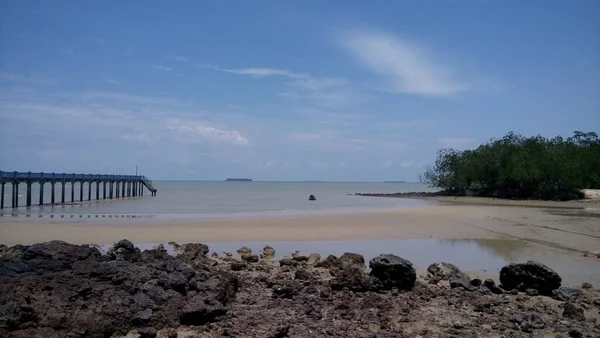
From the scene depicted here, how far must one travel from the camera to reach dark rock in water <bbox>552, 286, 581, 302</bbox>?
11.5m

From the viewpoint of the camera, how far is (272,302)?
10.8 m

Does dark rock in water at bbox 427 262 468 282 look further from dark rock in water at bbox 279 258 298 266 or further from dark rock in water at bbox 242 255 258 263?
dark rock in water at bbox 242 255 258 263

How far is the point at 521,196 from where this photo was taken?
221ft

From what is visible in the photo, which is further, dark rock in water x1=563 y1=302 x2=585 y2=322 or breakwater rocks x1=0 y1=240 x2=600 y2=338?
dark rock in water x1=563 y1=302 x2=585 y2=322

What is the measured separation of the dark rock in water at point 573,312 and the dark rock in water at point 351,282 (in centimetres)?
394

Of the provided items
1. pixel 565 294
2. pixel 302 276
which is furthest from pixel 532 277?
pixel 302 276

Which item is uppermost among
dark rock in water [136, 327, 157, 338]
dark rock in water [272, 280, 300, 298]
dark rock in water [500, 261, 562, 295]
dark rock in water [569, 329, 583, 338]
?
dark rock in water [500, 261, 562, 295]

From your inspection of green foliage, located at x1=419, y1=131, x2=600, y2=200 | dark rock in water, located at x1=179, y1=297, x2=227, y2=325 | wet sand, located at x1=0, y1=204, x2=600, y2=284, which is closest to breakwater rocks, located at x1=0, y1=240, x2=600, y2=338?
dark rock in water, located at x1=179, y1=297, x2=227, y2=325

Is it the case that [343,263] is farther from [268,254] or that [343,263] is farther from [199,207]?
[199,207]

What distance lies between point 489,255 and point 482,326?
32.8 ft

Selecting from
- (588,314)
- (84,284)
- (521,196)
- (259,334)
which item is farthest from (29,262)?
(521,196)

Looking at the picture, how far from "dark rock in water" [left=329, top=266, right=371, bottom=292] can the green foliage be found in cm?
5728

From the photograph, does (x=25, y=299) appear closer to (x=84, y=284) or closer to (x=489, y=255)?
(x=84, y=284)

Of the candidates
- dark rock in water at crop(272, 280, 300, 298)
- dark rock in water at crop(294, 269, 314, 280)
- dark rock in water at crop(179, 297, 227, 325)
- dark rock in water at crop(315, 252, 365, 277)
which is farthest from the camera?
dark rock in water at crop(315, 252, 365, 277)
